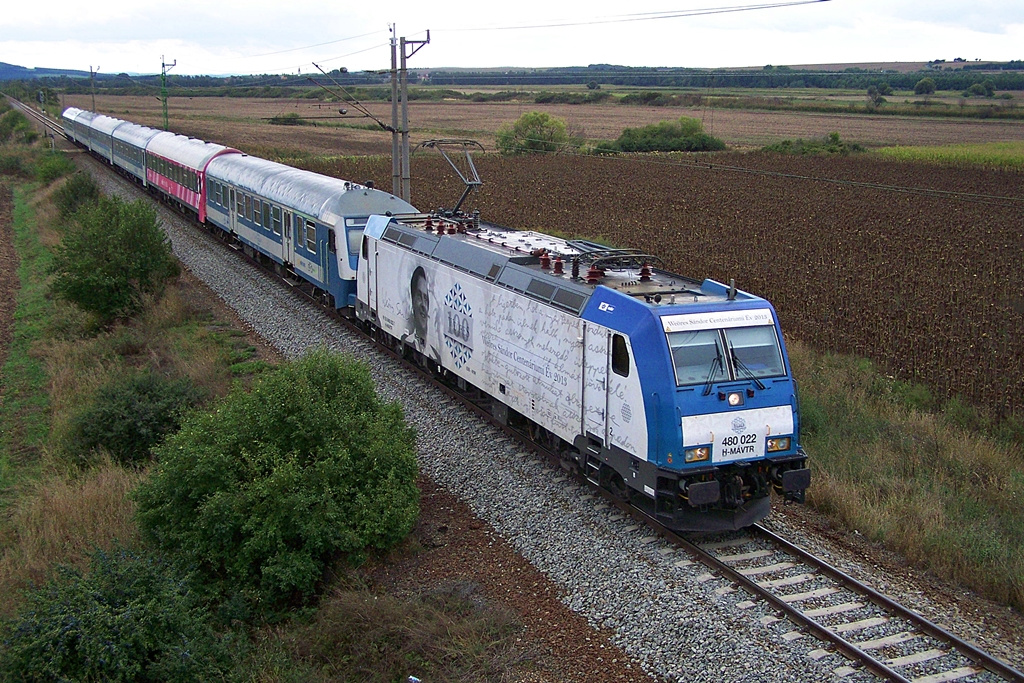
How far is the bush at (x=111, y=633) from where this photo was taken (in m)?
8.25

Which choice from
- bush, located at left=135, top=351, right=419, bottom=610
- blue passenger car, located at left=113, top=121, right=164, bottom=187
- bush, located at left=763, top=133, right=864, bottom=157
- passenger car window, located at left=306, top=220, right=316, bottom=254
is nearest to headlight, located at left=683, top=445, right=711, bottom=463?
bush, located at left=135, top=351, right=419, bottom=610

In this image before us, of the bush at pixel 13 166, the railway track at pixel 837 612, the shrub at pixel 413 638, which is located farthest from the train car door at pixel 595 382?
the bush at pixel 13 166

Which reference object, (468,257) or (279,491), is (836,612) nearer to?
(279,491)

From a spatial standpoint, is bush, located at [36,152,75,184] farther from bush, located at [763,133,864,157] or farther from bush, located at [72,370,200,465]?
bush, located at [763,133,864,157]

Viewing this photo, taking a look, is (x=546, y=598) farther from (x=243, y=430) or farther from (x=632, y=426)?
(x=243, y=430)

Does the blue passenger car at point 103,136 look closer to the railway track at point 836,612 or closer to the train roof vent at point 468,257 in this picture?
the train roof vent at point 468,257

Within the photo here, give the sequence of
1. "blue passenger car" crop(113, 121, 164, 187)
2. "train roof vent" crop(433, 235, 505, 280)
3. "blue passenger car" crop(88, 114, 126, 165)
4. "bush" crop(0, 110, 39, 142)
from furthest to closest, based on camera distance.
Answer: "bush" crop(0, 110, 39, 142) → "blue passenger car" crop(88, 114, 126, 165) → "blue passenger car" crop(113, 121, 164, 187) → "train roof vent" crop(433, 235, 505, 280)

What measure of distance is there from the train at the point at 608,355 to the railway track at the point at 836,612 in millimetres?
349

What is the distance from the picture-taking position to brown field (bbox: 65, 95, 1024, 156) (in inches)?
2785

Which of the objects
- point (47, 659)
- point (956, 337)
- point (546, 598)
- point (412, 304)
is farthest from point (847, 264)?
point (47, 659)

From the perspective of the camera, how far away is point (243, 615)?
32.7 ft

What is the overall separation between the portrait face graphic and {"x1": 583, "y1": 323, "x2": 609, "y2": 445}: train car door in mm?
5595

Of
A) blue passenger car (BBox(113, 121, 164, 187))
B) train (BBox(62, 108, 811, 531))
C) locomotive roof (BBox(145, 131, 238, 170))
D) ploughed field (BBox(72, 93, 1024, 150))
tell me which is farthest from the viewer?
ploughed field (BBox(72, 93, 1024, 150))

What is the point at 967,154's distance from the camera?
178 feet
